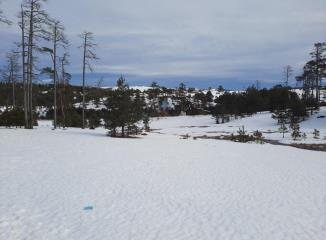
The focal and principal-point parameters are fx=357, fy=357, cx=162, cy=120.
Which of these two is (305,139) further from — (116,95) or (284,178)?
(284,178)

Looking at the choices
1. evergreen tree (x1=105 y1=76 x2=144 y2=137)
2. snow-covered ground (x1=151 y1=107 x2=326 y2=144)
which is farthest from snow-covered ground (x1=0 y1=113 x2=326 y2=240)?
snow-covered ground (x1=151 y1=107 x2=326 y2=144)

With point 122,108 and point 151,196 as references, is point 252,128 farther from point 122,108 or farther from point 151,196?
point 151,196

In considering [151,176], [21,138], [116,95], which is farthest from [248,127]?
[151,176]

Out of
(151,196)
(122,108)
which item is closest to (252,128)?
(122,108)

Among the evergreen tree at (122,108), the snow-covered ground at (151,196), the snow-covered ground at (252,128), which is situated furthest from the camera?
the snow-covered ground at (252,128)

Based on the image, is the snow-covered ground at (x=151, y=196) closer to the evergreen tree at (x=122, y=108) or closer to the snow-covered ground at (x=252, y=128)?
the evergreen tree at (x=122, y=108)

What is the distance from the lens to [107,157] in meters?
17.9

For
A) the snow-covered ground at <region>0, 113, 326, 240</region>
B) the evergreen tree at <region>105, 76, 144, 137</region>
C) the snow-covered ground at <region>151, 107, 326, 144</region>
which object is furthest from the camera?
the snow-covered ground at <region>151, 107, 326, 144</region>

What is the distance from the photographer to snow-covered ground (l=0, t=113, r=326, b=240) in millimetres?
8266

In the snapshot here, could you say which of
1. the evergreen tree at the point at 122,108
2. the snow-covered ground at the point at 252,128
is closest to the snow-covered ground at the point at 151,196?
the evergreen tree at the point at 122,108

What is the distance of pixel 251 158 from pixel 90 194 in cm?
1257

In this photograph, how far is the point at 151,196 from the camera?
444 inches

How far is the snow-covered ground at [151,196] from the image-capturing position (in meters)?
8.27

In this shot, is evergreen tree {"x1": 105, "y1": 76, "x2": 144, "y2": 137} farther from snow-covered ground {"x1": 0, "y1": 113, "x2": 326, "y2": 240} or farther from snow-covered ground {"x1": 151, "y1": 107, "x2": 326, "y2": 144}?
snow-covered ground {"x1": 151, "y1": 107, "x2": 326, "y2": 144}
